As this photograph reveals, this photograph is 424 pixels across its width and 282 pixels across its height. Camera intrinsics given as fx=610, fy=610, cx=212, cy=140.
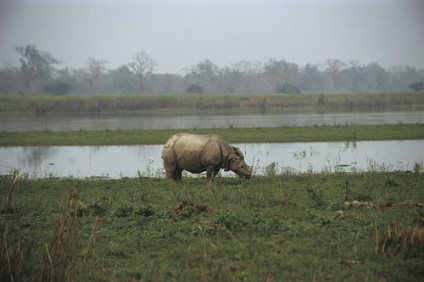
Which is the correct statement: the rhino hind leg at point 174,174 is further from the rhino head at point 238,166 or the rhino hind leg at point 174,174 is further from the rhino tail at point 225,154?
the rhino head at point 238,166

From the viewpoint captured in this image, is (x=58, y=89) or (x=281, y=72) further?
(x=281, y=72)

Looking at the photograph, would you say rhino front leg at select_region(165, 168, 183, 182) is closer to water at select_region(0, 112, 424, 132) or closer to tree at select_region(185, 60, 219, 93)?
water at select_region(0, 112, 424, 132)

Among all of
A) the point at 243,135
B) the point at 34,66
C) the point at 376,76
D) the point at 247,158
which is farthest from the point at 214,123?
the point at 376,76

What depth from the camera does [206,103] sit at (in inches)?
2648

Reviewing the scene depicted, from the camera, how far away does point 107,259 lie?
807 cm

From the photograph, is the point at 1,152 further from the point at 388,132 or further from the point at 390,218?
the point at 390,218

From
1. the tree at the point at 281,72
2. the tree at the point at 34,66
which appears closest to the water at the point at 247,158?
the tree at the point at 34,66

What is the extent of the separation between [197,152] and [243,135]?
14.2 meters

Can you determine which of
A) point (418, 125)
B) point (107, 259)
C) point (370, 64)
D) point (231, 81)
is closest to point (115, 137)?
point (418, 125)

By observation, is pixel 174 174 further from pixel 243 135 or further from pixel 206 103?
pixel 206 103

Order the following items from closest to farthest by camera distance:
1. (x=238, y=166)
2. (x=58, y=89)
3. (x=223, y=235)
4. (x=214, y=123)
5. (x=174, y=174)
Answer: (x=223, y=235)
(x=238, y=166)
(x=174, y=174)
(x=214, y=123)
(x=58, y=89)

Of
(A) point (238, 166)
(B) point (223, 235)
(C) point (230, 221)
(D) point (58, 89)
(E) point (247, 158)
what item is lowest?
(E) point (247, 158)

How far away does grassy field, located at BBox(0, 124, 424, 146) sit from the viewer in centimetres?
2820

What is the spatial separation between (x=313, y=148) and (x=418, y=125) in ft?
33.9
